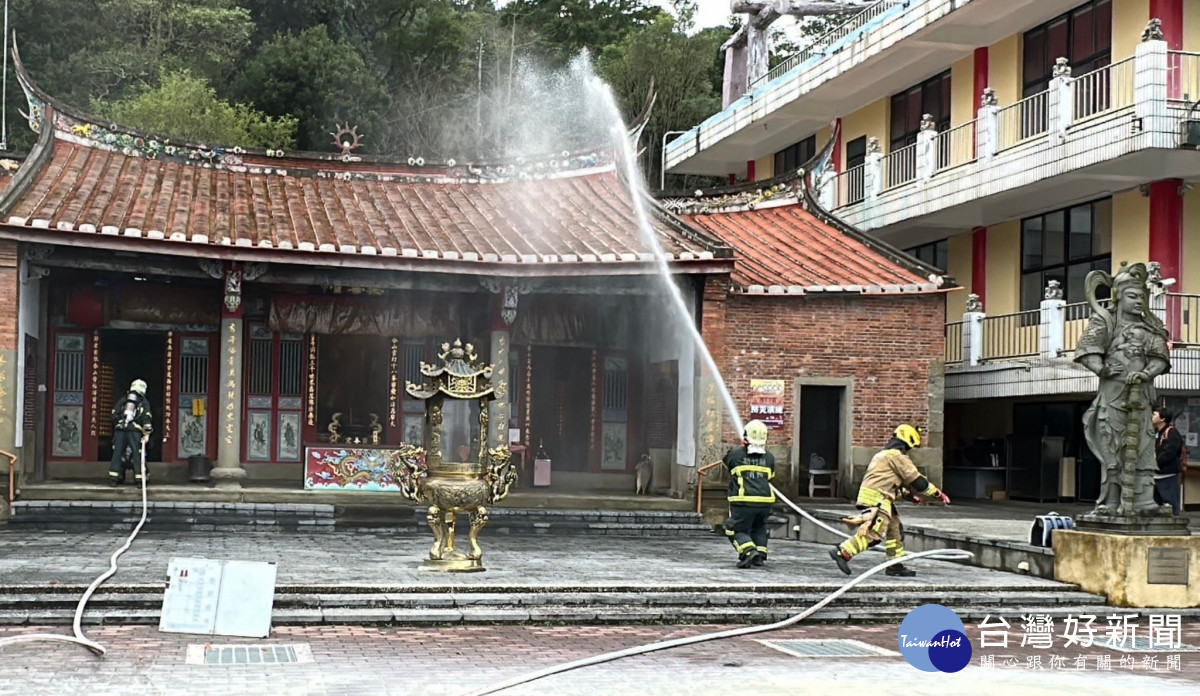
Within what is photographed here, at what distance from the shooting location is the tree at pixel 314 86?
38969 millimetres

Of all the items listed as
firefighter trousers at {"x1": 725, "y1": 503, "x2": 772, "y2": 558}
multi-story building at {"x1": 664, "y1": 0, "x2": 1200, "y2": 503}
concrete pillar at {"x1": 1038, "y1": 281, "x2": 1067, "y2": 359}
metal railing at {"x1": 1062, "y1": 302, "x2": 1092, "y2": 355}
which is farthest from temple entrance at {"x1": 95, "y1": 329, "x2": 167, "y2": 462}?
metal railing at {"x1": 1062, "y1": 302, "x2": 1092, "y2": 355}

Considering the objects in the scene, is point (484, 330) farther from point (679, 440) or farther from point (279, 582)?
point (279, 582)

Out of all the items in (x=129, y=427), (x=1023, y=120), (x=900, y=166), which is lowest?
(x=129, y=427)

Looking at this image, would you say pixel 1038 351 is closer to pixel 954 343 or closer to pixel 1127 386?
pixel 954 343

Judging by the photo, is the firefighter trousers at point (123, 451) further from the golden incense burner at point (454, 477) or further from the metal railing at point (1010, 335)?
the metal railing at point (1010, 335)

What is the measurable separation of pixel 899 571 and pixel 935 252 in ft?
45.9

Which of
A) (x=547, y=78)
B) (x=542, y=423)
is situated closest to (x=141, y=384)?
(x=542, y=423)

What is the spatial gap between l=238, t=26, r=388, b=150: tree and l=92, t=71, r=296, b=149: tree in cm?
265

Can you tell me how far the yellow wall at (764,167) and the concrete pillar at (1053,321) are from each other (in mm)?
13496

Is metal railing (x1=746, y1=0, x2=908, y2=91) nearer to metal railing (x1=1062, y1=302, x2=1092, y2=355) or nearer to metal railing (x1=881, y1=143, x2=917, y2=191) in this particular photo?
metal railing (x1=881, y1=143, x2=917, y2=191)

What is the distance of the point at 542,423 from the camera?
72.8ft

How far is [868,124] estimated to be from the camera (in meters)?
28.7

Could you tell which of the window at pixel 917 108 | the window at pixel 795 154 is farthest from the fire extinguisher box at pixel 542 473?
the window at pixel 795 154

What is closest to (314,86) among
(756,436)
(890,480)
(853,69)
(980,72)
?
(853,69)
